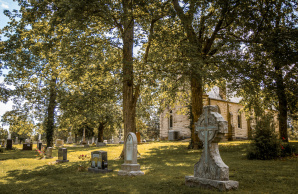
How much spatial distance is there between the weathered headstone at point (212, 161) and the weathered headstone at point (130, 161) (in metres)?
2.93

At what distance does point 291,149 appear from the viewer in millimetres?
12383

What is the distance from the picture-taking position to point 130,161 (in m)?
9.22

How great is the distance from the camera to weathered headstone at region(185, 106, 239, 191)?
19.5 ft

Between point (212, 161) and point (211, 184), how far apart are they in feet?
1.90

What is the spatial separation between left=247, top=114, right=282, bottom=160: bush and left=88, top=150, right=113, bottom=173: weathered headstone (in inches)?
280

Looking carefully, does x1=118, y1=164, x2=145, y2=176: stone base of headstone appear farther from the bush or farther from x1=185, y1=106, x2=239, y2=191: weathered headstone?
the bush

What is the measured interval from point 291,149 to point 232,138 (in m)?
21.8

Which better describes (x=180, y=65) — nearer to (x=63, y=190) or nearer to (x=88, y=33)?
(x=88, y=33)

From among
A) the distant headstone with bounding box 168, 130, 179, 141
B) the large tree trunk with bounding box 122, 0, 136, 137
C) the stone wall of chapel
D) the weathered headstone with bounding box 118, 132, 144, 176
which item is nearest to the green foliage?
the weathered headstone with bounding box 118, 132, 144, 176

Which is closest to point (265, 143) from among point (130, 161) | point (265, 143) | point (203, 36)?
point (265, 143)

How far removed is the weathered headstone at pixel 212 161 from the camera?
19.5ft

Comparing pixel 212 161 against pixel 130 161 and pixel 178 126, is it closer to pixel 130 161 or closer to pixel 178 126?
pixel 130 161

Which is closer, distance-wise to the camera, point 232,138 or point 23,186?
point 23,186

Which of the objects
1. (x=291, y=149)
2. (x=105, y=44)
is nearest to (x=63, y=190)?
(x=105, y=44)
